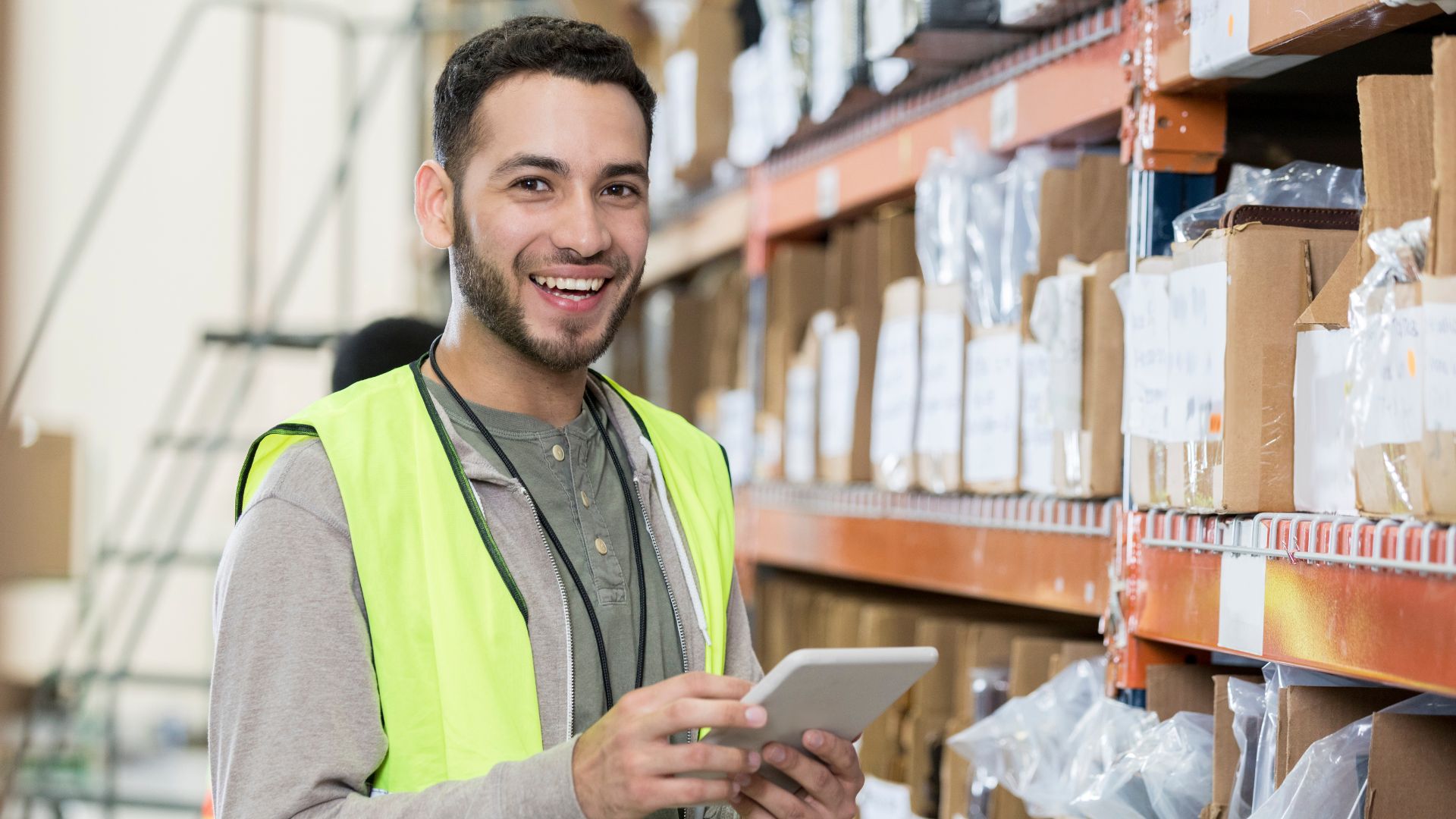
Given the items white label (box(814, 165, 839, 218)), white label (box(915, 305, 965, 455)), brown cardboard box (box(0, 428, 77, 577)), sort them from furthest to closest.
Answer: brown cardboard box (box(0, 428, 77, 577)) → white label (box(814, 165, 839, 218)) → white label (box(915, 305, 965, 455))

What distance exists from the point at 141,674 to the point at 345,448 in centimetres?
363

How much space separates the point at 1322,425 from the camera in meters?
1.45

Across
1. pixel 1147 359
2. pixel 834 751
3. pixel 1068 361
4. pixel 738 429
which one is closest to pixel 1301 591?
pixel 1147 359

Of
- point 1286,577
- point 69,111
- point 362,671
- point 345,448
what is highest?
point 69,111

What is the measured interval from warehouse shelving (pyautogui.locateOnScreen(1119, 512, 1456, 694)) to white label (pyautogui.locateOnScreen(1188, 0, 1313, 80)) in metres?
0.48

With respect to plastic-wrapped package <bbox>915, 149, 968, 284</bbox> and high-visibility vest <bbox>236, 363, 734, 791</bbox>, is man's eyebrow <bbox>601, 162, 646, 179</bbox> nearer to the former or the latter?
high-visibility vest <bbox>236, 363, 734, 791</bbox>

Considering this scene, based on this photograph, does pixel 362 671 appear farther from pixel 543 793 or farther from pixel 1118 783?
pixel 1118 783

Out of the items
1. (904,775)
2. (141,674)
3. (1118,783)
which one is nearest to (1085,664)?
(1118,783)

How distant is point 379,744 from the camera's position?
1.41 metres

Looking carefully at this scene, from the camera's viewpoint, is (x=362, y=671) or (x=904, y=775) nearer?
(x=362, y=671)

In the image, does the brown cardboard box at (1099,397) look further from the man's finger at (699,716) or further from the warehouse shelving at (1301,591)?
the man's finger at (699,716)

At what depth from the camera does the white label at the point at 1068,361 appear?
194cm

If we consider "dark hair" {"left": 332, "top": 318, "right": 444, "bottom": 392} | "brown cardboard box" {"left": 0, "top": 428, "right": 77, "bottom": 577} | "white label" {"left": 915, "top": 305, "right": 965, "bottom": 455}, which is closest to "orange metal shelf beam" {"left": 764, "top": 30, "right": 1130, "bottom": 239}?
"white label" {"left": 915, "top": 305, "right": 965, "bottom": 455}

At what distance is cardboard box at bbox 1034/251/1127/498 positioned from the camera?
1.89 meters
